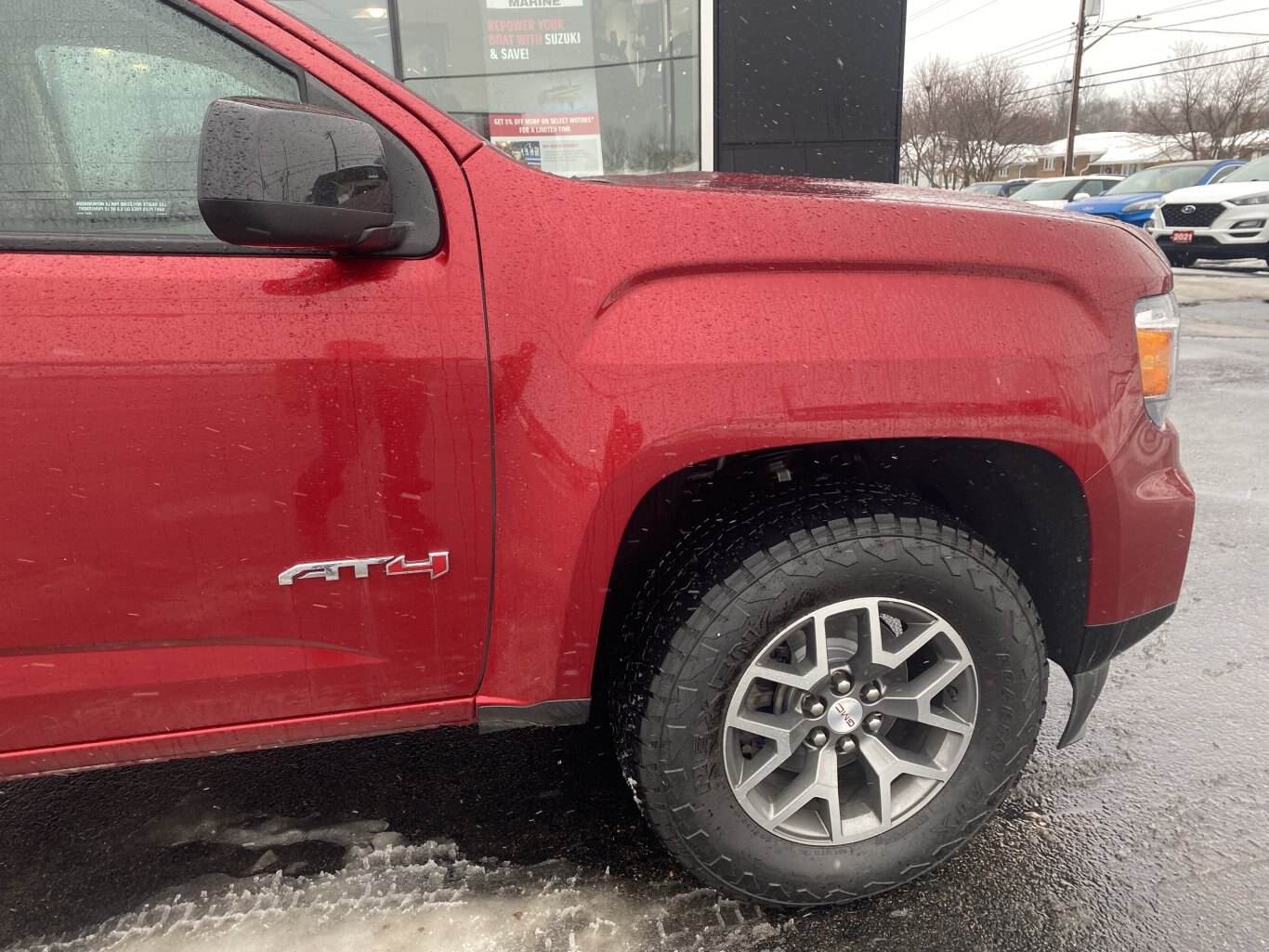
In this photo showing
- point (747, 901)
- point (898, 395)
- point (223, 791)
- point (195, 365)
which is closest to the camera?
point (195, 365)

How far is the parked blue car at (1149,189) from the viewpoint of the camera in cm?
1463

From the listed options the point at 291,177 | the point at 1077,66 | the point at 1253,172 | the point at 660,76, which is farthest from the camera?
the point at 1077,66

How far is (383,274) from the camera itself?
139 cm

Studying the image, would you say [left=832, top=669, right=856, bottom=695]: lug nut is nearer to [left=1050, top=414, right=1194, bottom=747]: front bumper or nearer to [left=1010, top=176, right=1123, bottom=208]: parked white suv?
[left=1050, top=414, right=1194, bottom=747]: front bumper

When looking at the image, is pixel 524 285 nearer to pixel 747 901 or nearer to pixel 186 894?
pixel 747 901

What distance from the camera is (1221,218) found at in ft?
40.9

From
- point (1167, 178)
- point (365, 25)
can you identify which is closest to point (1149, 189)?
point (1167, 178)

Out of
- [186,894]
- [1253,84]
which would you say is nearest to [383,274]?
[186,894]

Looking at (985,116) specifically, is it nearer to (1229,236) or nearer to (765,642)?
(1229,236)

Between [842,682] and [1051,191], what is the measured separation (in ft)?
64.4

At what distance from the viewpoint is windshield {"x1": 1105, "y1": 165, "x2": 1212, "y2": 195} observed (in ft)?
49.9

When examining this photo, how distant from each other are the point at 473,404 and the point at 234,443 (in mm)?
382

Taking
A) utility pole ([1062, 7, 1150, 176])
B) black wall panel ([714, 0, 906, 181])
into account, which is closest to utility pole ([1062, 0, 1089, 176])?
utility pole ([1062, 7, 1150, 176])

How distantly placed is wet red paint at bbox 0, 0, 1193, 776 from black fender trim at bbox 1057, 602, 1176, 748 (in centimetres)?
48
